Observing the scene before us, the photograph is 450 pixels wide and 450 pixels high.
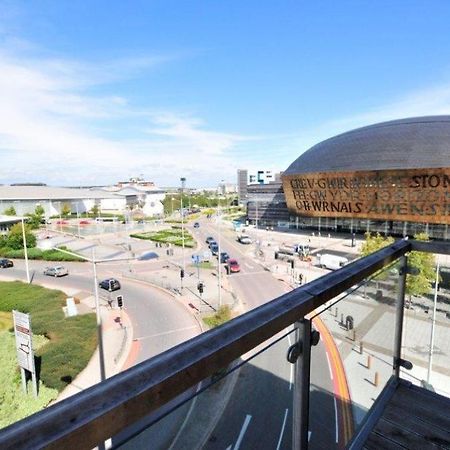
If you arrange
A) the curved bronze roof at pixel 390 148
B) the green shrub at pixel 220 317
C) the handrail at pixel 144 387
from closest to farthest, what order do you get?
the handrail at pixel 144 387
the green shrub at pixel 220 317
the curved bronze roof at pixel 390 148

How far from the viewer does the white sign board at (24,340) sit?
1254 cm

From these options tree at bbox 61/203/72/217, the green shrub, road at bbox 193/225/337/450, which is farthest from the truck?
tree at bbox 61/203/72/217

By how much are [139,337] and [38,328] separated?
18.7 ft

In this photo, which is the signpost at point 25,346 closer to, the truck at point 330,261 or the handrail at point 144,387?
the handrail at point 144,387

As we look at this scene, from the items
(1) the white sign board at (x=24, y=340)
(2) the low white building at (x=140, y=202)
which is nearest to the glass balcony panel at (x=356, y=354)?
(1) the white sign board at (x=24, y=340)

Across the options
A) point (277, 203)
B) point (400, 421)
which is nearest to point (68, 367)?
point (400, 421)

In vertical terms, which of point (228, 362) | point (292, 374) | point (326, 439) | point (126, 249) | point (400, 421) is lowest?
point (126, 249)

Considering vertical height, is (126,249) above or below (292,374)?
below

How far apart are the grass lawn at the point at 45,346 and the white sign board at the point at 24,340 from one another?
1.12m

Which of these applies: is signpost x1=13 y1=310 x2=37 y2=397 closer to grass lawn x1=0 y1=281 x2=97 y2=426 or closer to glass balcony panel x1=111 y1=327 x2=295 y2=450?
grass lawn x1=0 y1=281 x2=97 y2=426

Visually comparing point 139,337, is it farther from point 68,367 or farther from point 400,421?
point 400,421

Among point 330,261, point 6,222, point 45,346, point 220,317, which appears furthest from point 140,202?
point 45,346

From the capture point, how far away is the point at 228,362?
55.8 inches

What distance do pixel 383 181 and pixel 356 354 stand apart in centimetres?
4663
